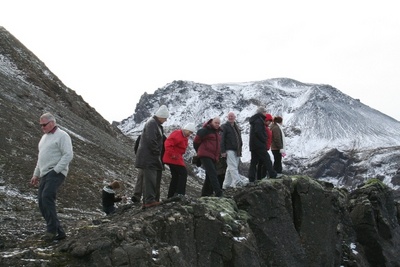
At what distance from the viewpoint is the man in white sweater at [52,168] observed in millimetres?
12688

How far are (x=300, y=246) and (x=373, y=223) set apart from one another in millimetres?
7548

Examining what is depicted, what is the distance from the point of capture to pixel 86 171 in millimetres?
34125

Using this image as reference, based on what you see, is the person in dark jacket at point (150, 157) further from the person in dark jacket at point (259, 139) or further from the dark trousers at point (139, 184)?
the person in dark jacket at point (259, 139)

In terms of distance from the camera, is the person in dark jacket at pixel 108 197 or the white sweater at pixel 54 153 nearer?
the white sweater at pixel 54 153

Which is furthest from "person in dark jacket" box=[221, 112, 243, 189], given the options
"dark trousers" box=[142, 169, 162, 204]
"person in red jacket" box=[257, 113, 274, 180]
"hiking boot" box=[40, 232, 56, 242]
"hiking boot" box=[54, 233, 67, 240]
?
"hiking boot" box=[40, 232, 56, 242]

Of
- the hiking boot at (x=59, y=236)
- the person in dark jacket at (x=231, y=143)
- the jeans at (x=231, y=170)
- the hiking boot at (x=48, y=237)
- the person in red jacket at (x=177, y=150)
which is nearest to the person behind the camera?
the hiking boot at (x=48, y=237)

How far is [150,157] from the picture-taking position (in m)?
15.5

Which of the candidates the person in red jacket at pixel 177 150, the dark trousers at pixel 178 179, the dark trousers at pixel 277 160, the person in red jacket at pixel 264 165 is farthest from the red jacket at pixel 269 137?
the dark trousers at pixel 178 179

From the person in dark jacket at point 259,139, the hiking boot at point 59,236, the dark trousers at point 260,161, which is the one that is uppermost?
the person in dark jacket at point 259,139

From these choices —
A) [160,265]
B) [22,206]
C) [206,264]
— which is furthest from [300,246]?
[22,206]

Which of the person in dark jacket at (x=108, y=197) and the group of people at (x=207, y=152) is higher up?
the group of people at (x=207, y=152)

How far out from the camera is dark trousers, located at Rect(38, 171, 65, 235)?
12617 mm

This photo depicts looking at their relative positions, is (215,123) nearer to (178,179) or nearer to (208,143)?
(208,143)

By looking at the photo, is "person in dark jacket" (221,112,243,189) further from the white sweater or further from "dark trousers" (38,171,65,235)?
"dark trousers" (38,171,65,235)
